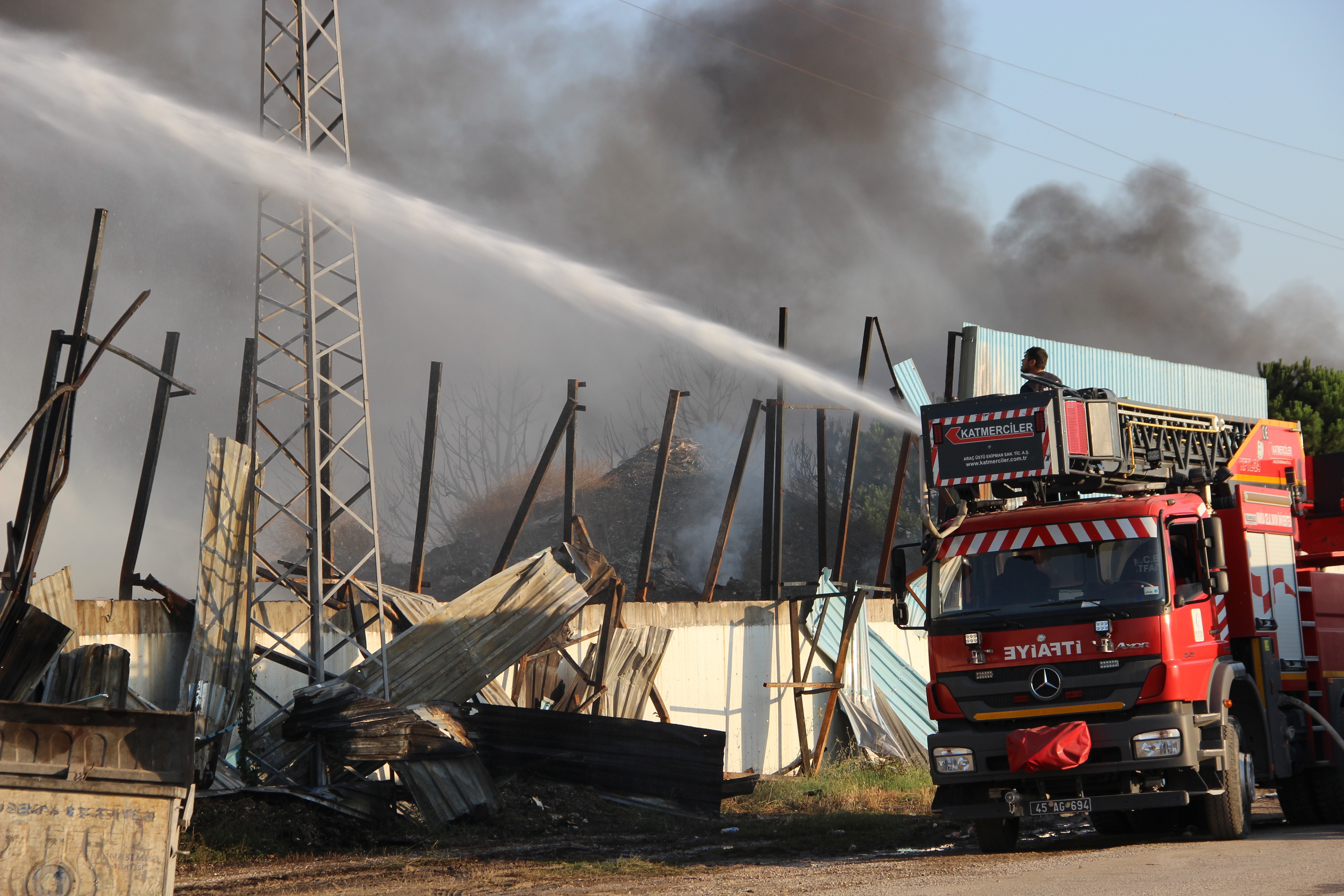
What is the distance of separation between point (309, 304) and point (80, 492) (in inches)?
671

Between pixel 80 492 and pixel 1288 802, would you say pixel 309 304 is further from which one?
pixel 80 492

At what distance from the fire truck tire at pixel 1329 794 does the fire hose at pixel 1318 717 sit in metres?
0.25

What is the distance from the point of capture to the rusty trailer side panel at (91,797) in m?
6.61

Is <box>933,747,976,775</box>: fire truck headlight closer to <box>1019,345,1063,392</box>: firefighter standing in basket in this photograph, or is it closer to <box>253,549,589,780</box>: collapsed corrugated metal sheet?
<box>1019,345,1063,392</box>: firefighter standing in basket

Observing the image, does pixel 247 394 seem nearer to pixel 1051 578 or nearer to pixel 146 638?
pixel 146 638

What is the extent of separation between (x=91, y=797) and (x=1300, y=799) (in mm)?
10028

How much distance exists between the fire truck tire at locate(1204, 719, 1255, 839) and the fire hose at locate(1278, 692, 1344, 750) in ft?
4.28

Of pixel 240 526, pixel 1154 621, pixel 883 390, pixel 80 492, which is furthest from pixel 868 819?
pixel 80 492

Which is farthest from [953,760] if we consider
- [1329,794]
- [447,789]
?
[447,789]

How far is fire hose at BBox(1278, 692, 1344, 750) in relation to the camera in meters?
11.0

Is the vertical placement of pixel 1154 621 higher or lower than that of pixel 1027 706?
higher

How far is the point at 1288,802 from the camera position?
37.6 ft

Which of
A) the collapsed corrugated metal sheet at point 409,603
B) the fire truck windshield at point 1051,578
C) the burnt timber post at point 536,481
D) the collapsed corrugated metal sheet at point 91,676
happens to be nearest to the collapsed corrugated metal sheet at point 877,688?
the burnt timber post at point 536,481

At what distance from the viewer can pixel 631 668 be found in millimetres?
14977
